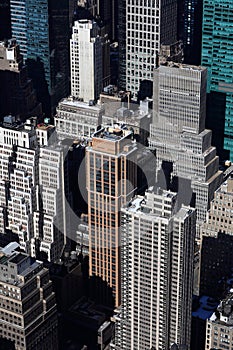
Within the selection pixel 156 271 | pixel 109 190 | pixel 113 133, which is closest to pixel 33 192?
pixel 109 190

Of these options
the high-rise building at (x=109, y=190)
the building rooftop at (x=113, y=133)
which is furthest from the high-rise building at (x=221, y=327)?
the building rooftop at (x=113, y=133)

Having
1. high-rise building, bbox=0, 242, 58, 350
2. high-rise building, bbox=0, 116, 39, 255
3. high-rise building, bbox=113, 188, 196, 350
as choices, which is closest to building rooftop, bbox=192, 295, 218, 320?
high-rise building, bbox=113, 188, 196, 350

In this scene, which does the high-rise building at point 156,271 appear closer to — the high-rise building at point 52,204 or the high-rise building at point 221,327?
the high-rise building at point 221,327

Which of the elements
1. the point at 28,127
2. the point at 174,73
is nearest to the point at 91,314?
the point at 28,127

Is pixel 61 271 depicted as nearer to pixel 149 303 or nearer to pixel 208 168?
pixel 149 303

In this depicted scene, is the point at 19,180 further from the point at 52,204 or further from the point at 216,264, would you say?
the point at 216,264

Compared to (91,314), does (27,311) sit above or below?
above

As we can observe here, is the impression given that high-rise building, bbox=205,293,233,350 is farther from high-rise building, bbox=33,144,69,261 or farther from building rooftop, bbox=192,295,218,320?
high-rise building, bbox=33,144,69,261
